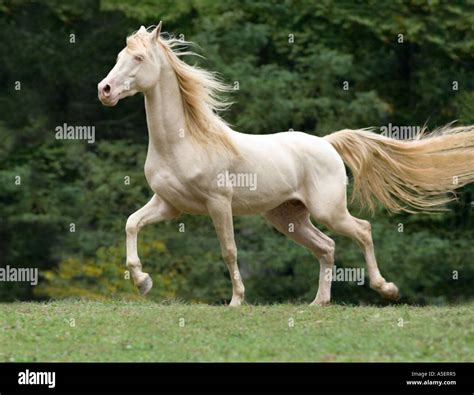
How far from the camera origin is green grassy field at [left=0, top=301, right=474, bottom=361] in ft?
24.8

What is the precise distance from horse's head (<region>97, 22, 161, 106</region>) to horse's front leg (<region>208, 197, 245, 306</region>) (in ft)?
4.11

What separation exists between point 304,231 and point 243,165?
47.9 inches

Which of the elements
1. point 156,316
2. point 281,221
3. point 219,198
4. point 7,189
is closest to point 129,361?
point 156,316

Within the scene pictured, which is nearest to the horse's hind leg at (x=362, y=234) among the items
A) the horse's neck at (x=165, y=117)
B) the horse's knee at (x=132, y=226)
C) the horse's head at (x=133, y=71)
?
the horse's neck at (x=165, y=117)

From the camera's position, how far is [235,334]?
8.30 meters

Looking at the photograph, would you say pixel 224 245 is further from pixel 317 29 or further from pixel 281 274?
pixel 317 29

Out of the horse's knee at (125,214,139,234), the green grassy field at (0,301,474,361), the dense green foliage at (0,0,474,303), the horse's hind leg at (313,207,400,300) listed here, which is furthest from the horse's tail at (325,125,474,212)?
the dense green foliage at (0,0,474,303)

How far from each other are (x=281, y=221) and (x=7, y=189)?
31.8 feet

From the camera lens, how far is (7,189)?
19625 millimetres

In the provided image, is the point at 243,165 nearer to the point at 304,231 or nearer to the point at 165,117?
the point at 165,117

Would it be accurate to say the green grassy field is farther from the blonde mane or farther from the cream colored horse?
the blonde mane

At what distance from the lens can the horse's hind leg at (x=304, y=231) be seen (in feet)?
36.1

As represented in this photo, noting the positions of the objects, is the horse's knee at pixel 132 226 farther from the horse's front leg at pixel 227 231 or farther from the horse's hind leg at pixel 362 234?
the horse's hind leg at pixel 362 234

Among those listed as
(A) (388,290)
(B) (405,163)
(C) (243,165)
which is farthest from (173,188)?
(B) (405,163)
